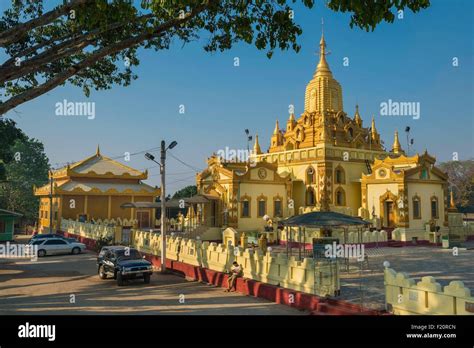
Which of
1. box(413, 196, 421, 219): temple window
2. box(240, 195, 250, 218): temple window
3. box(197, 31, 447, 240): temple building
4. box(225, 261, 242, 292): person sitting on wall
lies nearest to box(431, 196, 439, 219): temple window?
box(197, 31, 447, 240): temple building

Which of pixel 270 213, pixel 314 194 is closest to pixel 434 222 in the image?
pixel 314 194

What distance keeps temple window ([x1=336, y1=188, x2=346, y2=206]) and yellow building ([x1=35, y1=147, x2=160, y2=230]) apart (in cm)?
2059

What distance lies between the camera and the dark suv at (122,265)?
57.2 feet

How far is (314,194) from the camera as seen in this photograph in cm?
3750

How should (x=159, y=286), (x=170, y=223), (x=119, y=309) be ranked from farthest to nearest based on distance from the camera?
(x=170, y=223), (x=159, y=286), (x=119, y=309)

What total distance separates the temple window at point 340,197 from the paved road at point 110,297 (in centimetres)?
2151

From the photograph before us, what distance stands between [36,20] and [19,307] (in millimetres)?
9310

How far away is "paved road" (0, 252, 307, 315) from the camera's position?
1321cm

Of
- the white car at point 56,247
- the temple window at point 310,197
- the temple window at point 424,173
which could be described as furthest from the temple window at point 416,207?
the white car at point 56,247

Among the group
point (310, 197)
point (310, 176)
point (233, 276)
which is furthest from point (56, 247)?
point (310, 176)

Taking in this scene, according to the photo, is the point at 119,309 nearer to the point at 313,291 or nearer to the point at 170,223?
the point at 313,291

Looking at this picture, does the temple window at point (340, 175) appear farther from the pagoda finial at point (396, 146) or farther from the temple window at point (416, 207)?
the pagoda finial at point (396, 146)

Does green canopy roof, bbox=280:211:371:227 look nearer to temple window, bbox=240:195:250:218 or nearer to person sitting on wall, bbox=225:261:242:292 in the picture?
person sitting on wall, bbox=225:261:242:292
